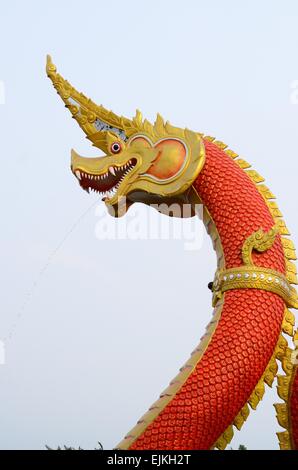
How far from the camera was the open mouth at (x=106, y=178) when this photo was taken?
792cm

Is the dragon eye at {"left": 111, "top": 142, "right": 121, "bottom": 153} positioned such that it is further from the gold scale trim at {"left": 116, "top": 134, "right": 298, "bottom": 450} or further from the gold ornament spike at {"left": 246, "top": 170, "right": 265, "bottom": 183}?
the gold ornament spike at {"left": 246, "top": 170, "right": 265, "bottom": 183}

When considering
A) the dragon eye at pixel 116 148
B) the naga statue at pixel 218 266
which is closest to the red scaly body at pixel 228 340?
the naga statue at pixel 218 266

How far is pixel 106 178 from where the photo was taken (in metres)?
7.99

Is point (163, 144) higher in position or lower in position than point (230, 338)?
higher

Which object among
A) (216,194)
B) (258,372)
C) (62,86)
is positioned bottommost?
(258,372)

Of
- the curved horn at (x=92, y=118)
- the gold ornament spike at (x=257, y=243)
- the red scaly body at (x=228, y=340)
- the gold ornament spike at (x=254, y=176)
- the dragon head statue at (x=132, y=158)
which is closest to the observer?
the red scaly body at (x=228, y=340)

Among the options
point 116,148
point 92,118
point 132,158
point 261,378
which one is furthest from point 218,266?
point 92,118

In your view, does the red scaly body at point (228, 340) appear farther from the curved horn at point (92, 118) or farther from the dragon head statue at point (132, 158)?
the curved horn at point (92, 118)

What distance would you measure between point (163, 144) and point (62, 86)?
1358 mm

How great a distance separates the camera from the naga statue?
6.78 m

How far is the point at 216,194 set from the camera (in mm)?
7582
